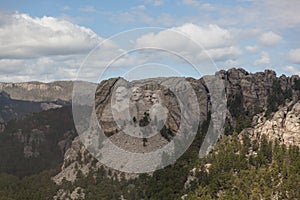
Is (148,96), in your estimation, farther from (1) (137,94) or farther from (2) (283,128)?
(2) (283,128)

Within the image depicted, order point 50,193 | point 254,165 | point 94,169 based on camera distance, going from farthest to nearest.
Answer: point 94,169, point 50,193, point 254,165

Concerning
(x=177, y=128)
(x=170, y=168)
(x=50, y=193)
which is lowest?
(x=50, y=193)

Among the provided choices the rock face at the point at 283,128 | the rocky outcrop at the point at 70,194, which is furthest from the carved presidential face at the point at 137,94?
the rock face at the point at 283,128

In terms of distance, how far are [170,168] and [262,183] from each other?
45.8 meters

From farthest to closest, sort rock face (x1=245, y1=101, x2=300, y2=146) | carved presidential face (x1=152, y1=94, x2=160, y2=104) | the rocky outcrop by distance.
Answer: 1. carved presidential face (x1=152, y1=94, x2=160, y2=104)
2. the rocky outcrop
3. rock face (x1=245, y1=101, x2=300, y2=146)

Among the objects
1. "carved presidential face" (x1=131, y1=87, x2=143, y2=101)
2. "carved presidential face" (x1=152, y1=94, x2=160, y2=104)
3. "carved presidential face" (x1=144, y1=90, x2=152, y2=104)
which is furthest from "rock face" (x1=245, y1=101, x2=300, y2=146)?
"carved presidential face" (x1=131, y1=87, x2=143, y2=101)

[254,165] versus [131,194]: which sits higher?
[254,165]

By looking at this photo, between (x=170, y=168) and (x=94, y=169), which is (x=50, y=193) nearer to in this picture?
(x=94, y=169)

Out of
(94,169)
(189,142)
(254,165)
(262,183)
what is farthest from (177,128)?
(262,183)

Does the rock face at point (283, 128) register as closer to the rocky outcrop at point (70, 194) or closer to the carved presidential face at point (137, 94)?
the carved presidential face at point (137, 94)

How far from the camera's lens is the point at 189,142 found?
189625 millimetres

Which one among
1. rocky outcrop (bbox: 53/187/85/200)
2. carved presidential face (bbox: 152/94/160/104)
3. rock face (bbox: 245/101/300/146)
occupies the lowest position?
rocky outcrop (bbox: 53/187/85/200)

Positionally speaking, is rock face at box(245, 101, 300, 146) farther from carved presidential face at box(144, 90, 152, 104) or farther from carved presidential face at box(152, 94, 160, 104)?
carved presidential face at box(144, 90, 152, 104)

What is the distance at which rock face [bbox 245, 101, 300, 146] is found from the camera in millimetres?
155250
